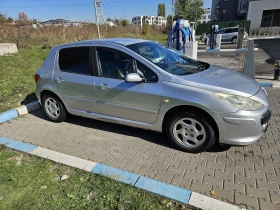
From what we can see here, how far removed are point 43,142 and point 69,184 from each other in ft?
4.56

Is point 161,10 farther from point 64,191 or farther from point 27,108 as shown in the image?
point 64,191

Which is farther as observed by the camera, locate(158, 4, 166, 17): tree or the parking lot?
locate(158, 4, 166, 17): tree

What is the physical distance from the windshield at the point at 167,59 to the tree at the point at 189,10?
36233mm

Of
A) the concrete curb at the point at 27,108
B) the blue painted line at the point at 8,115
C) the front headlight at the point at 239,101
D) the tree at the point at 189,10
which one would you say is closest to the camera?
the front headlight at the point at 239,101

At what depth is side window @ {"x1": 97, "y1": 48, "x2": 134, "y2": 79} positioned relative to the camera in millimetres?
3301

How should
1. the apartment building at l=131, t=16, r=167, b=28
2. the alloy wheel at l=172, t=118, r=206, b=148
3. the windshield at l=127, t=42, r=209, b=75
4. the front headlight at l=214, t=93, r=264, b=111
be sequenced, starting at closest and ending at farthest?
the front headlight at l=214, t=93, r=264, b=111 → the alloy wheel at l=172, t=118, r=206, b=148 → the windshield at l=127, t=42, r=209, b=75 → the apartment building at l=131, t=16, r=167, b=28

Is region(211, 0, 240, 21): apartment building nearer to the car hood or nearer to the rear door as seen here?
the car hood

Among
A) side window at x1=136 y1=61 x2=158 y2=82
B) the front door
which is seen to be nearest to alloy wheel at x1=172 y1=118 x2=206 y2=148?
the front door

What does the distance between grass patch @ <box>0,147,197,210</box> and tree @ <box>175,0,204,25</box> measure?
125ft

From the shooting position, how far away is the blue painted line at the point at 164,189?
2.29m

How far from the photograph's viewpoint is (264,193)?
234cm

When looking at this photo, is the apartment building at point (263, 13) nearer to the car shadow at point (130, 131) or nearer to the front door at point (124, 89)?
the car shadow at point (130, 131)

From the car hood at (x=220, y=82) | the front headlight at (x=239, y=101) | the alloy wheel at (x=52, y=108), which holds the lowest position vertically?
the alloy wheel at (x=52, y=108)

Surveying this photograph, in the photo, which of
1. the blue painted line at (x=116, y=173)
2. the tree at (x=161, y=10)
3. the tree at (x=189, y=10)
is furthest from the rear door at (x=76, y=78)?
the tree at (x=161, y=10)
